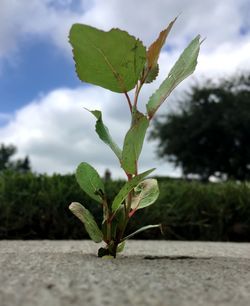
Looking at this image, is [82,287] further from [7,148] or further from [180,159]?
[7,148]

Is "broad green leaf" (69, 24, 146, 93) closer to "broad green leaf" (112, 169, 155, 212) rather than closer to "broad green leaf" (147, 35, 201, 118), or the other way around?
"broad green leaf" (147, 35, 201, 118)

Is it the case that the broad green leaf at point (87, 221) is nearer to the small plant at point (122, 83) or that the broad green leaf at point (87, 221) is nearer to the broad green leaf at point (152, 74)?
the small plant at point (122, 83)

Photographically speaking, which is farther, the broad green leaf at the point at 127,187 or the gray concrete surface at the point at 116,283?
the broad green leaf at the point at 127,187

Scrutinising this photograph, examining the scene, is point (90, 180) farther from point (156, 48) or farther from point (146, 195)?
point (156, 48)

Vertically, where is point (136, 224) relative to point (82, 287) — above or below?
above

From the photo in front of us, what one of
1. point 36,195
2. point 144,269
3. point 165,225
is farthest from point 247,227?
point 144,269

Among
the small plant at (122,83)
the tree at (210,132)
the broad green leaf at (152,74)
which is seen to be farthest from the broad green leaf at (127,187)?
the tree at (210,132)
